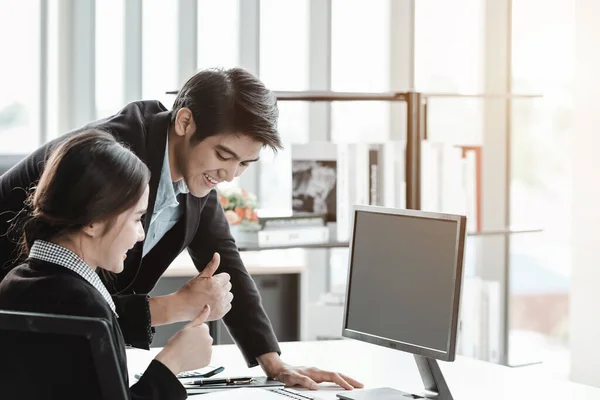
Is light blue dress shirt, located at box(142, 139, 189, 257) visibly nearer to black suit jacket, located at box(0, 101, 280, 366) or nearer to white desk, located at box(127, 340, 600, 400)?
black suit jacket, located at box(0, 101, 280, 366)

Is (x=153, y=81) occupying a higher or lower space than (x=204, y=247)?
higher

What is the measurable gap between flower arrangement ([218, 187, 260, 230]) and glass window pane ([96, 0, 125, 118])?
1111 millimetres

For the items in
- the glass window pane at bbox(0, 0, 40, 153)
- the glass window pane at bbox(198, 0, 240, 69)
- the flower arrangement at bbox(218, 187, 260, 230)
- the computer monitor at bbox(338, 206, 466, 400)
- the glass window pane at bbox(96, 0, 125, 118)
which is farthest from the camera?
the glass window pane at bbox(198, 0, 240, 69)

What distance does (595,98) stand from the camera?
11.5 ft

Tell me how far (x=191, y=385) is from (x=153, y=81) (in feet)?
9.06

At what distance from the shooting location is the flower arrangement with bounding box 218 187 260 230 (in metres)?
3.39

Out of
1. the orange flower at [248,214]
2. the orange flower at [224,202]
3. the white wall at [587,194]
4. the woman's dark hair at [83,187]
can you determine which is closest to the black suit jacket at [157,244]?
the woman's dark hair at [83,187]

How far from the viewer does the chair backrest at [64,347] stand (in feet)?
3.86

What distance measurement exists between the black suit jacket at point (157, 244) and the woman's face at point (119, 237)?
0.95 feet

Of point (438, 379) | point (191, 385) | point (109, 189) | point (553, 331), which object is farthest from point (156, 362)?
point (553, 331)

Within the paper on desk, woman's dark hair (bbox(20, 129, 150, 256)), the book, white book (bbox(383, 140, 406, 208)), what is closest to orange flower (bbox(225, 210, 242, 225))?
the book

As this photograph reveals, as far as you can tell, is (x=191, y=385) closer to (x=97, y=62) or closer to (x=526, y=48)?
(x=97, y=62)

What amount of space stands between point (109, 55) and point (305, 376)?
9.30 ft

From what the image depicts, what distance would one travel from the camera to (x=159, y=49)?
460 centimetres
